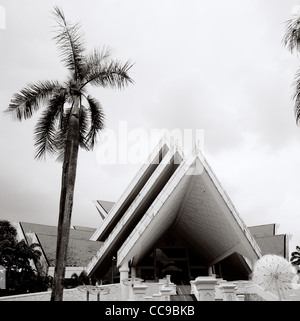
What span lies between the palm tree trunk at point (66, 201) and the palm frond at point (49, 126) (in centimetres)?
59

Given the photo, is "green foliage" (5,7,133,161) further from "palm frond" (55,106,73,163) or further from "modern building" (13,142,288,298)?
"modern building" (13,142,288,298)

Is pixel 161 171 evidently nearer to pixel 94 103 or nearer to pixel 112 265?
pixel 112 265

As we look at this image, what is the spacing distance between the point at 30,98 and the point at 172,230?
18.1 m

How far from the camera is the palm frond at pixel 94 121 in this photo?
37.4ft

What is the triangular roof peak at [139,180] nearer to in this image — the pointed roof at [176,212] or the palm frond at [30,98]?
the pointed roof at [176,212]

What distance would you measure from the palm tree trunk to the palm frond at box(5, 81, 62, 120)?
80 centimetres

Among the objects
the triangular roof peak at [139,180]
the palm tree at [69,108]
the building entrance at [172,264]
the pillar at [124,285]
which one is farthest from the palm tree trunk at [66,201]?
the building entrance at [172,264]

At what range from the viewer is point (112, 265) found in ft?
73.7

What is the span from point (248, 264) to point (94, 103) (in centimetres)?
1391

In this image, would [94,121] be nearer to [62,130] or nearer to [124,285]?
[62,130]

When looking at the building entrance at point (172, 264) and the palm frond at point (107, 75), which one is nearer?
the palm frond at point (107, 75)

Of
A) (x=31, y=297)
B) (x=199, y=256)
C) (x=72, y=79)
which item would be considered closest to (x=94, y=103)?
(x=72, y=79)

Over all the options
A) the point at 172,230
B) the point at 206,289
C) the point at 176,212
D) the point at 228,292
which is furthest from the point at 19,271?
the point at 206,289
